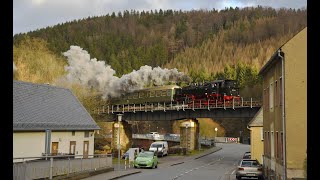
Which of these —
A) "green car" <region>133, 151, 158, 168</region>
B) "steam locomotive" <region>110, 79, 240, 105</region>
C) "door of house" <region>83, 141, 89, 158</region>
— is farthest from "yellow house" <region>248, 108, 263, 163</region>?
"steam locomotive" <region>110, 79, 240, 105</region>

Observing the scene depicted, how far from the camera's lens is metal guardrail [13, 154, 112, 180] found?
1948 cm

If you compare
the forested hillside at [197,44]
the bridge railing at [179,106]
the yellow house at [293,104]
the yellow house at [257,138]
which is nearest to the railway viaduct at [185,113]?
the bridge railing at [179,106]

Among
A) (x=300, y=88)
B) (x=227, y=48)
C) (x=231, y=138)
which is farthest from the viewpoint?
(x=227, y=48)

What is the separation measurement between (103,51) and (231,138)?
76.1m

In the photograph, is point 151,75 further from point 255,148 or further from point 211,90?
point 255,148

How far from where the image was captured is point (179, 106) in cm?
5984

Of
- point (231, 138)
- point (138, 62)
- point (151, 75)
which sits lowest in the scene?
point (231, 138)

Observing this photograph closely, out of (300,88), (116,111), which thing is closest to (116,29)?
(116,111)

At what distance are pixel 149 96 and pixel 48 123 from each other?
36.7 meters

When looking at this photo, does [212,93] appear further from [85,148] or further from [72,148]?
[72,148]

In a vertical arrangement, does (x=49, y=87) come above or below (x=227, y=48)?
below

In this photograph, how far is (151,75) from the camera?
82.9 m

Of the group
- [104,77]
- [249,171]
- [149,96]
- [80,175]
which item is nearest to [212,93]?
[149,96]
